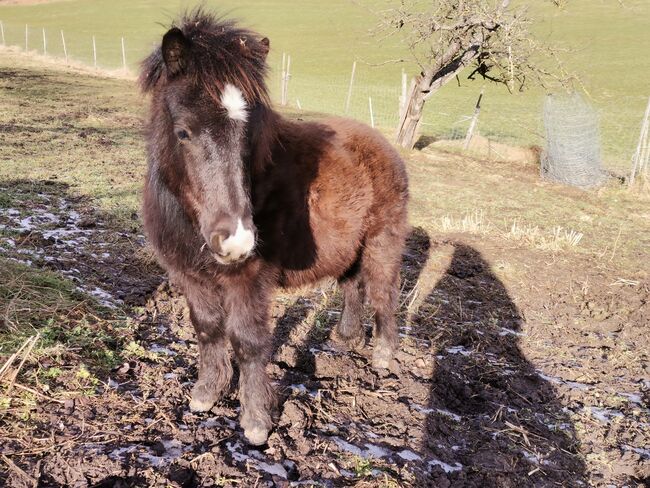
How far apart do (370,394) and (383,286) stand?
1014 mm

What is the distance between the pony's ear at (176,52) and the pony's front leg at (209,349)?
136cm

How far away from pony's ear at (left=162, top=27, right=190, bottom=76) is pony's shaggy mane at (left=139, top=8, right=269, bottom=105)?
0.03 metres

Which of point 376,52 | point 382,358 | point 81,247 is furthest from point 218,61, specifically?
point 376,52

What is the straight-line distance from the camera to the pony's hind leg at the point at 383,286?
4523 mm

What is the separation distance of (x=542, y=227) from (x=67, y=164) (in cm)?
876

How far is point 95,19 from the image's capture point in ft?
197

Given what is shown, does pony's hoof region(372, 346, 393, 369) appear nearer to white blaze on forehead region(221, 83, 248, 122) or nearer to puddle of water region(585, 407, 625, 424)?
puddle of water region(585, 407, 625, 424)

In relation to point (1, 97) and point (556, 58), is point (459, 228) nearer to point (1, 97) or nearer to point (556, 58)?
point (556, 58)

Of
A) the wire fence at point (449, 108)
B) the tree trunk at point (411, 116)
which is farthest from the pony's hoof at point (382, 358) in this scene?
the tree trunk at point (411, 116)

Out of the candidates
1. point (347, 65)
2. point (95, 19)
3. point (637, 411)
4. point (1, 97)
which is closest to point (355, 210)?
point (637, 411)

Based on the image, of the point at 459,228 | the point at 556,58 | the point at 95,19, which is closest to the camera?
the point at 459,228

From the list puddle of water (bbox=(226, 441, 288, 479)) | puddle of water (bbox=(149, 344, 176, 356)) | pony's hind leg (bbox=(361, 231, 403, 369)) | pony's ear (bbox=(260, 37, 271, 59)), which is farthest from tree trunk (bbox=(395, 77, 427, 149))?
puddle of water (bbox=(226, 441, 288, 479))

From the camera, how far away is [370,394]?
13.1 ft

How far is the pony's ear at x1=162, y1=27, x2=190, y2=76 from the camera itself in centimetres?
256
